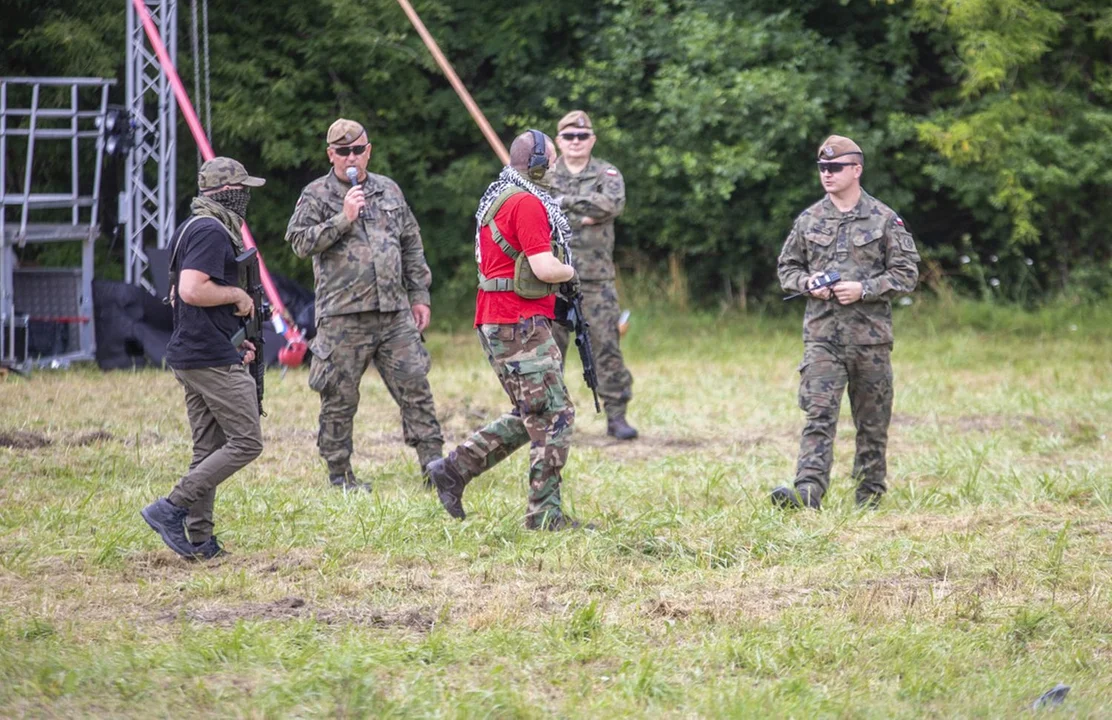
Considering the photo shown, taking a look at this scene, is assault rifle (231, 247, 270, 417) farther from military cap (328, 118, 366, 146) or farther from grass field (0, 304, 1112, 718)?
military cap (328, 118, 366, 146)

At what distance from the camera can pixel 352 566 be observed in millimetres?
6188

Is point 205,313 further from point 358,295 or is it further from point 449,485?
point 358,295

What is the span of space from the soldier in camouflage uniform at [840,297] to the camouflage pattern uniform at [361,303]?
206 centimetres

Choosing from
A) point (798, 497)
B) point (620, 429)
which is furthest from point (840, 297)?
point (620, 429)

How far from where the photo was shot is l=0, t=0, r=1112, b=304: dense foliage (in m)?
15.5

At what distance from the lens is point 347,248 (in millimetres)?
7836

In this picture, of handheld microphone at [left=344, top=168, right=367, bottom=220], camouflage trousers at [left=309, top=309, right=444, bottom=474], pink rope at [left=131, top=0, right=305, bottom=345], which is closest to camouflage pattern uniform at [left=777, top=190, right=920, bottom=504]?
camouflage trousers at [left=309, top=309, right=444, bottom=474]

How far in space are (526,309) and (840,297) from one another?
5.79ft

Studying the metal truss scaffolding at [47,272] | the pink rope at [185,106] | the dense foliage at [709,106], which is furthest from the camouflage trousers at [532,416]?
the dense foliage at [709,106]

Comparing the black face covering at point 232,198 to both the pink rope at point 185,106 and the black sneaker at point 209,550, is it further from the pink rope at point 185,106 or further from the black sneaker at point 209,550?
the pink rope at point 185,106

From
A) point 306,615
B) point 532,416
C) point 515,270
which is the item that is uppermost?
point 515,270

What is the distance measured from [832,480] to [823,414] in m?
0.99

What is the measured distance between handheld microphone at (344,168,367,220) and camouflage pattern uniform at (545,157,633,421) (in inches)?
99.5

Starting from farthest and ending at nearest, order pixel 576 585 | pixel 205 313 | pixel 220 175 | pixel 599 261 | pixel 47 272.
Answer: pixel 47 272
pixel 599 261
pixel 220 175
pixel 205 313
pixel 576 585
